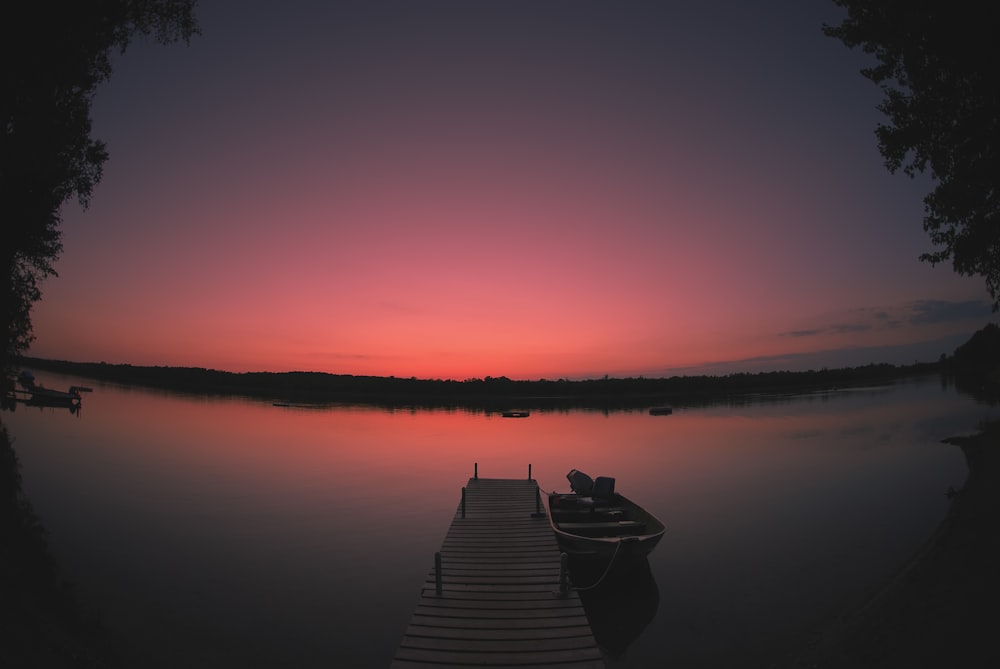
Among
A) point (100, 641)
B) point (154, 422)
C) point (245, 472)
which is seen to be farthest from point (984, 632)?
point (154, 422)

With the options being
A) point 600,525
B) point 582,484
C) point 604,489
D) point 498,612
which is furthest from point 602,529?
point 498,612

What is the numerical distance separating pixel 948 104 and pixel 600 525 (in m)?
15.7

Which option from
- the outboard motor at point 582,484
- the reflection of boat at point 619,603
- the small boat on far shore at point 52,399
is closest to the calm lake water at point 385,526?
the reflection of boat at point 619,603

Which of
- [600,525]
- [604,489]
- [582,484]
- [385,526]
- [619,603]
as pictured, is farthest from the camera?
[385,526]

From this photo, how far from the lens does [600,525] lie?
52.9 feet

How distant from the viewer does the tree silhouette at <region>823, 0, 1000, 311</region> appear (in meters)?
12.6

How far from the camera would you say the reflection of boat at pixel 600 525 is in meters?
14.4

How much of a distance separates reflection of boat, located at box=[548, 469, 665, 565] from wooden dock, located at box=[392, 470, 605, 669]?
718mm

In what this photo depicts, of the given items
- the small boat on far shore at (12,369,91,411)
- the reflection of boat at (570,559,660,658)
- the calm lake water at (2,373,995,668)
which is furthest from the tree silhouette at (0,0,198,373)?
the small boat on far shore at (12,369,91,411)

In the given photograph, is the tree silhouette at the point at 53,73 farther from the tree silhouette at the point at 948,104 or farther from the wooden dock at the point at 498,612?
the tree silhouette at the point at 948,104

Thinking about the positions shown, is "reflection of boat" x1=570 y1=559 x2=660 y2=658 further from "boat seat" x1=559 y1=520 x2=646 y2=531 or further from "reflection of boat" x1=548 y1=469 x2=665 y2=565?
"boat seat" x1=559 y1=520 x2=646 y2=531

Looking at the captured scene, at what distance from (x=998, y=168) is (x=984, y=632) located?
37.8ft

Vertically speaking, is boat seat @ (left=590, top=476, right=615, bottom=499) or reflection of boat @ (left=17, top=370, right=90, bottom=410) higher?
boat seat @ (left=590, top=476, right=615, bottom=499)

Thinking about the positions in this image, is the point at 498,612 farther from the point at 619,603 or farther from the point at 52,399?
the point at 52,399
